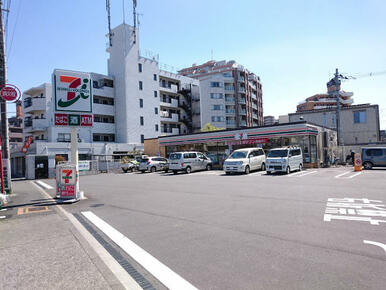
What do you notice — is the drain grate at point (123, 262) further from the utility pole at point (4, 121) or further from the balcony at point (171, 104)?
the balcony at point (171, 104)

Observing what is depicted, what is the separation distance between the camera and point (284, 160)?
19.4m

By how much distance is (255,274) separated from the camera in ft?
12.3

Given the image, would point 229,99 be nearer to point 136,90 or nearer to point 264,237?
point 136,90

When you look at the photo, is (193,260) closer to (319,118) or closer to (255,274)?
(255,274)

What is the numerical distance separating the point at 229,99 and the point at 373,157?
144 ft

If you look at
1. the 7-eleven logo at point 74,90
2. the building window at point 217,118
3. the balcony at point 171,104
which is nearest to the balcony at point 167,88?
the balcony at point 171,104

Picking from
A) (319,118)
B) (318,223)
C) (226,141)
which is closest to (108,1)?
(226,141)

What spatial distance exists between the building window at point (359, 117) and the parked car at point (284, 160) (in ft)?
85.5

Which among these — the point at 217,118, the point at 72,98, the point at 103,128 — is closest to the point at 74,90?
the point at 72,98

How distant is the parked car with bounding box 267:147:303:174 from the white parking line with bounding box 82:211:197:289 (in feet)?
48.7

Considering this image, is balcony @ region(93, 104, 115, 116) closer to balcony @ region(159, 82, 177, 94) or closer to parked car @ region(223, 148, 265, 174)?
balcony @ region(159, 82, 177, 94)

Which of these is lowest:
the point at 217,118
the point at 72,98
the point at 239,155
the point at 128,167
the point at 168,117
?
the point at 128,167

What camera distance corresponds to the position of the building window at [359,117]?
4100cm

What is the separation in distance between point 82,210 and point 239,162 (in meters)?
13.3
